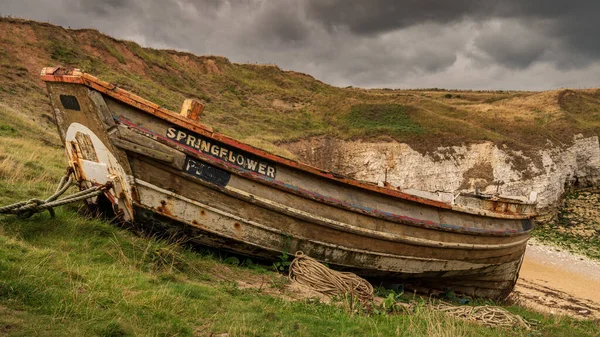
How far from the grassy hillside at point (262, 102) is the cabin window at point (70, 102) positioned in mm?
Answer: 15954

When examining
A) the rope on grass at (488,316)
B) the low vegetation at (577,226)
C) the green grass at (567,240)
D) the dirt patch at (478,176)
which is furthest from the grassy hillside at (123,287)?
the dirt patch at (478,176)

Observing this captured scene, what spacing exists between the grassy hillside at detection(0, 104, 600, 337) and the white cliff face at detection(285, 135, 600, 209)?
24649 millimetres

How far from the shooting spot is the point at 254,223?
6.29 m

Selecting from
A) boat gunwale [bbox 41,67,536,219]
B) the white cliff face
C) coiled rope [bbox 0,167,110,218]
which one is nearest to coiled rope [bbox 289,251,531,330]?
boat gunwale [bbox 41,67,536,219]

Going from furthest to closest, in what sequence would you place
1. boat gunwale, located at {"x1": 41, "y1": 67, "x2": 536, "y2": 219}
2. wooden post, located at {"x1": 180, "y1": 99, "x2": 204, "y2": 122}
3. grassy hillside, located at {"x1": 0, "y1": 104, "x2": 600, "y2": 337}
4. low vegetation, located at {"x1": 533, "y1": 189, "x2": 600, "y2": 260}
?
low vegetation, located at {"x1": 533, "y1": 189, "x2": 600, "y2": 260} → wooden post, located at {"x1": 180, "y1": 99, "x2": 204, "y2": 122} → boat gunwale, located at {"x1": 41, "y1": 67, "x2": 536, "y2": 219} → grassy hillside, located at {"x1": 0, "y1": 104, "x2": 600, "y2": 337}

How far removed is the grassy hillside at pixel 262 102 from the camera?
29281 millimetres

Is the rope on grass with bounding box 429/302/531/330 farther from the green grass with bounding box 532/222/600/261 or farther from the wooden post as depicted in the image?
the green grass with bounding box 532/222/600/261

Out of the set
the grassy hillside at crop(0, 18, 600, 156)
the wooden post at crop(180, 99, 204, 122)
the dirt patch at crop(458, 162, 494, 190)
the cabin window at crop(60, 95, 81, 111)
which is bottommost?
the cabin window at crop(60, 95, 81, 111)

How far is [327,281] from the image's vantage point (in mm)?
6031

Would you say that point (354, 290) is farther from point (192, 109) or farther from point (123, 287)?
point (192, 109)

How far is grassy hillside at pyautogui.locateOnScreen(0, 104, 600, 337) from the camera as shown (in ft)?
11.1

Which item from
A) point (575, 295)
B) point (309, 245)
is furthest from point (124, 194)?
point (575, 295)

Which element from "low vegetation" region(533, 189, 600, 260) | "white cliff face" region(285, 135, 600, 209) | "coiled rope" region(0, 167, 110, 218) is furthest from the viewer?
"white cliff face" region(285, 135, 600, 209)

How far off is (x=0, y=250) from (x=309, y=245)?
431 centimetres
